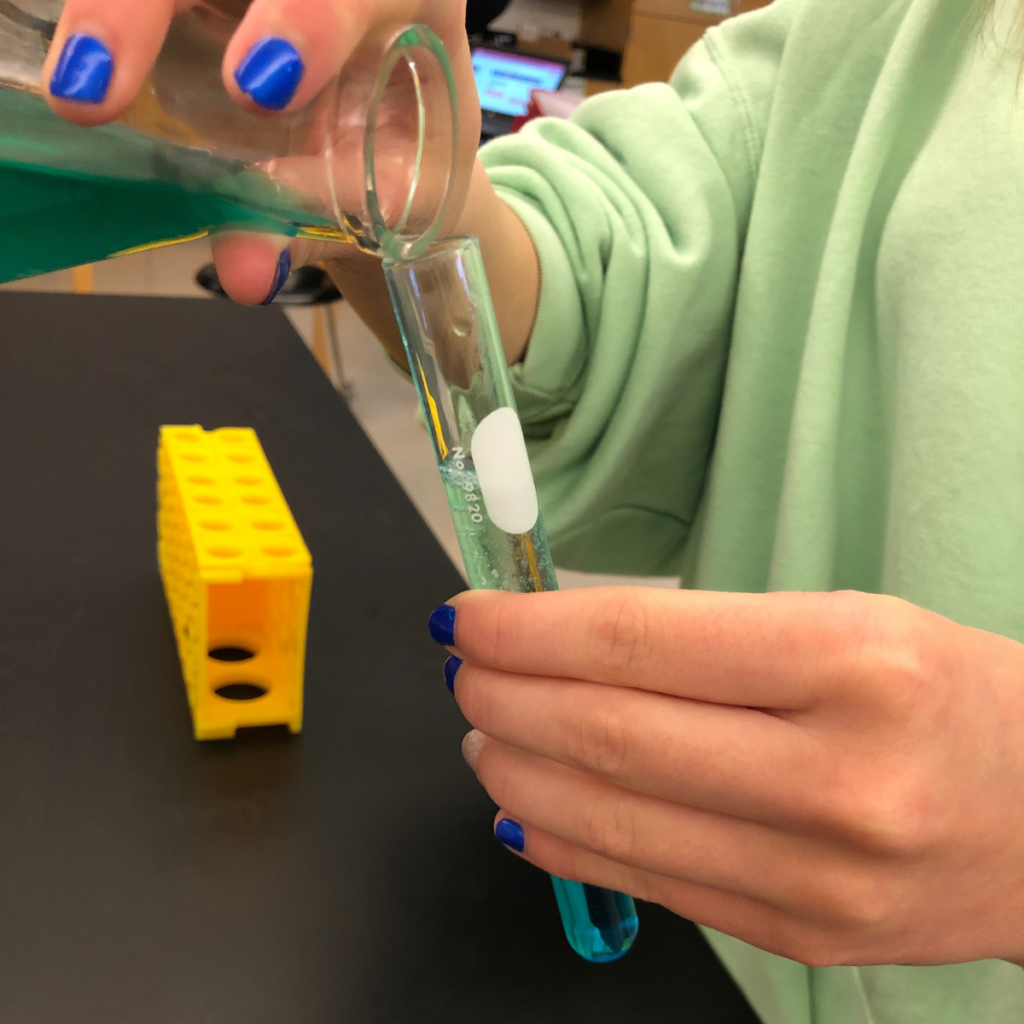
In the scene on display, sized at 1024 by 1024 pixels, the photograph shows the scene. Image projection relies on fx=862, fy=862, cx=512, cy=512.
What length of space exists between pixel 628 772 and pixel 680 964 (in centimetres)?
13

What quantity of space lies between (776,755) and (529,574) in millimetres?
108

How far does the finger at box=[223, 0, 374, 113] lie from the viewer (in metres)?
0.23

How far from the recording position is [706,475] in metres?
0.66

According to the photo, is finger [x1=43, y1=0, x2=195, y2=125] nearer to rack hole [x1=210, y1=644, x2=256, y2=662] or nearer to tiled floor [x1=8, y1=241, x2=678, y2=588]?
rack hole [x1=210, y1=644, x2=256, y2=662]

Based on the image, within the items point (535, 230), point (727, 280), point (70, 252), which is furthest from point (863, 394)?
point (70, 252)

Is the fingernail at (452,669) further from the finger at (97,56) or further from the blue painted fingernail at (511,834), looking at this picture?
the finger at (97,56)

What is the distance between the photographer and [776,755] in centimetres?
26

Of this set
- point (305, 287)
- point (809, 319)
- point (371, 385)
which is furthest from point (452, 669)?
point (371, 385)

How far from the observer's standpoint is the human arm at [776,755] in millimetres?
259

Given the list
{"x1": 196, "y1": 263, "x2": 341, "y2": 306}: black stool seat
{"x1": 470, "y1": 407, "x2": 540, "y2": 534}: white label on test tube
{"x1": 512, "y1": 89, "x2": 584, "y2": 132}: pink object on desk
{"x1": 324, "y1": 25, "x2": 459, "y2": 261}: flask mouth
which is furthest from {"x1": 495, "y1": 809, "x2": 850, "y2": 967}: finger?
{"x1": 512, "y1": 89, "x2": 584, "y2": 132}: pink object on desk

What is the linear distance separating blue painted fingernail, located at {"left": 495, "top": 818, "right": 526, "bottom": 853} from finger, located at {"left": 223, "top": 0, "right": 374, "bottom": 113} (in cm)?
26

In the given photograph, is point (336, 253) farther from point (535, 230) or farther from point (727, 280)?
point (727, 280)

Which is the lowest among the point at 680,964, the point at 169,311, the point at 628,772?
the point at 680,964

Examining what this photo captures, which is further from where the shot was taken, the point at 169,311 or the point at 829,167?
the point at 169,311
